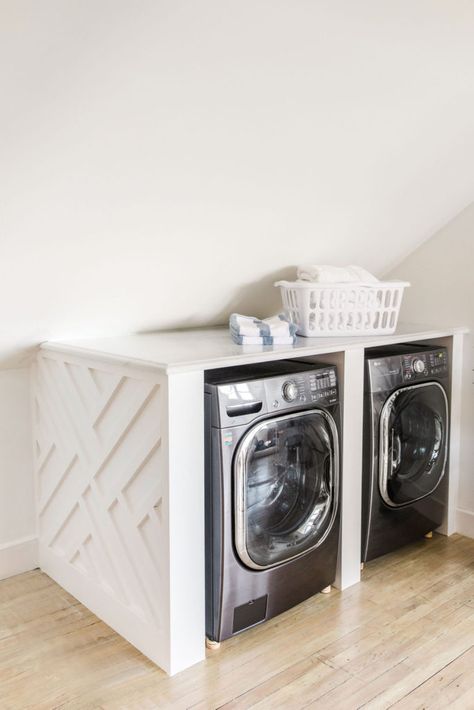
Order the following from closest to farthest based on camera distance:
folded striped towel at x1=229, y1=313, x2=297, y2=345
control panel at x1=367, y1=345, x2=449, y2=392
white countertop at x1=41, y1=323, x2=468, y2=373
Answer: white countertop at x1=41, y1=323, x2=468, y2=373 < folded striped towel at x1=229, y1=313, x2=297, y2=345 < control panel at x1=367, y1=345, x2=449, y2=392

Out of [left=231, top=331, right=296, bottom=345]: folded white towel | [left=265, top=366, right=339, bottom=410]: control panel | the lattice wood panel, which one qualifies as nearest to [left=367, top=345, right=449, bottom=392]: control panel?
[left=265, top=366, right=339, bottom=410]: control panel

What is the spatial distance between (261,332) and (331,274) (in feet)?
1.49

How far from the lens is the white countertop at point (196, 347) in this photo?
2.07 metres

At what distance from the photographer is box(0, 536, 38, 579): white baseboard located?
8.86ft

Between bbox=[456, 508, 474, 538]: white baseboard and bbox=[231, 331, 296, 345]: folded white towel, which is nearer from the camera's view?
bbox=[231, 331, 296, 345]: folded white towel

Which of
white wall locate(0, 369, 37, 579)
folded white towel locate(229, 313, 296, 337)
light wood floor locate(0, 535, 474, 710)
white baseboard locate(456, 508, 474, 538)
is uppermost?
folded white towel locate(229, 313, 296, 337)

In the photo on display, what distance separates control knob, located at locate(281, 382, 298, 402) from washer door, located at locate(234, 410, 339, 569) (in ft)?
0.21

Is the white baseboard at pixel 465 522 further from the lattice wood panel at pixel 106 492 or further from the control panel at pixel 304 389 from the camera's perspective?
the lattice wood panel at pixel 106 492

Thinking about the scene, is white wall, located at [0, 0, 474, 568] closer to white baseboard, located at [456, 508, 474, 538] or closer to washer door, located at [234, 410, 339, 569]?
washer door, located at [234, 410, 339, 569]

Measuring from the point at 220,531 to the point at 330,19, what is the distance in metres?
1.51

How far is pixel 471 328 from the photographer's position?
305 centimetres

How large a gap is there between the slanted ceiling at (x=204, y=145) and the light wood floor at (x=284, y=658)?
3.36ft

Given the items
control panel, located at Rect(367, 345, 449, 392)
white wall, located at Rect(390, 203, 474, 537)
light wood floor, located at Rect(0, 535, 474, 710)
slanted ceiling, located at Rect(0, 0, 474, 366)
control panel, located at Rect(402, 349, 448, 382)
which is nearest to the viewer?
slanted ceiling, located at Rect(0, 0, 474, 366)

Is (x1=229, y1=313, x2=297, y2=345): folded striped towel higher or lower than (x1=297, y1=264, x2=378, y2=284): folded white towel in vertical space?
lower
